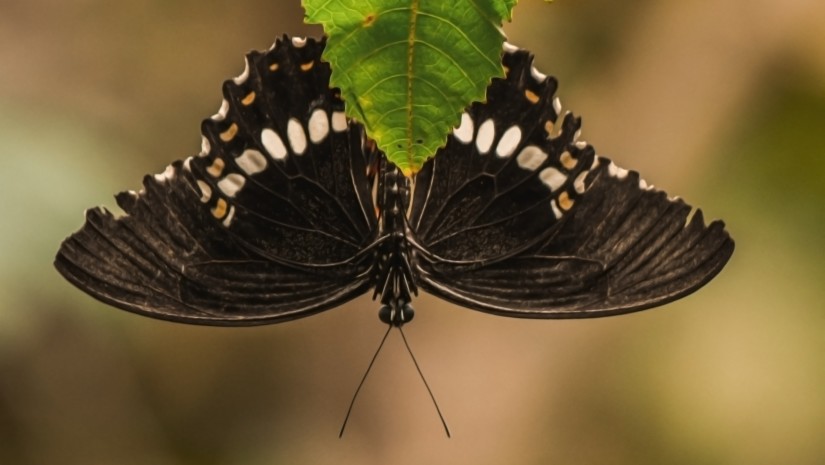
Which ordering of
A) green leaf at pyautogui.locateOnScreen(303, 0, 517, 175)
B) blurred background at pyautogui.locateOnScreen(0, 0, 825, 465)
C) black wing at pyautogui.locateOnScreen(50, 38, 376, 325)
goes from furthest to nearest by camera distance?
blurred background at pyautogui.locateOnScreen(0, 0, 825, 465), black wing at pyautogui.locateOnScreen(50, 38, 376, 325), green leaf at pyautogui.locateOnScreen(303, 0, 517, 175)

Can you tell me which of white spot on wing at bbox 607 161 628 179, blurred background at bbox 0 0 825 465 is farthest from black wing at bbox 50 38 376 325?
blurred background at bbox 0 0 825 465

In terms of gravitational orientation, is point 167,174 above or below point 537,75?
below

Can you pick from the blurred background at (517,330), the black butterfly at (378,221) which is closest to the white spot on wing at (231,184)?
the black butterfly at (378,221)

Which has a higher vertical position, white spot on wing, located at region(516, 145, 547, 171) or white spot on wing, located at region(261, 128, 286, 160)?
white spot on wing, located at region(516, 145, 547, 171)

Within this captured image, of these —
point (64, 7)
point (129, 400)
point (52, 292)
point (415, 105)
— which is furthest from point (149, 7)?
point (415, 105)

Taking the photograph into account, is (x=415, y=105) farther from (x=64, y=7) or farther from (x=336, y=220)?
(x=64, y=7)

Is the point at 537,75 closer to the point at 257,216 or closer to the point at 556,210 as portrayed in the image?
the point at 556,210

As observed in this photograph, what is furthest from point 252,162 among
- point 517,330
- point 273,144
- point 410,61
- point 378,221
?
point 517,330

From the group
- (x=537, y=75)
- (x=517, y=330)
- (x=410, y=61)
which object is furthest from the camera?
(x=517, y=330)

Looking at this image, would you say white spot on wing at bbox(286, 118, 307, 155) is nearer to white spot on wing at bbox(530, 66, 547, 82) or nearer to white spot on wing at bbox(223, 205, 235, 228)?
white spot on wing at bbox(223, 205, 235, 228)
